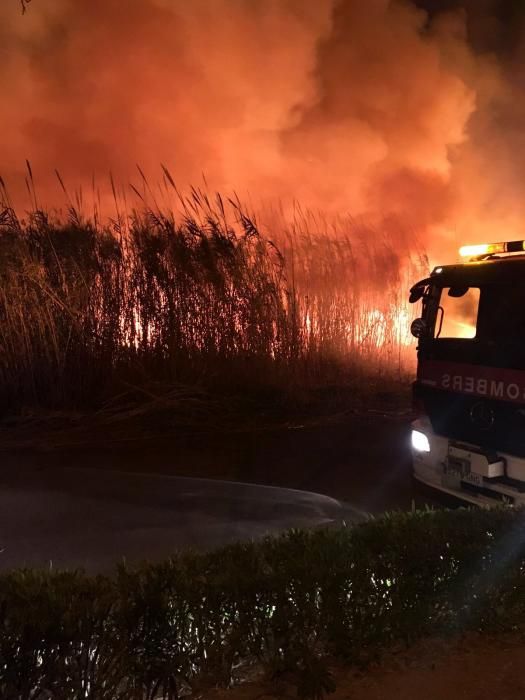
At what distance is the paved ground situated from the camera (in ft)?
12.6

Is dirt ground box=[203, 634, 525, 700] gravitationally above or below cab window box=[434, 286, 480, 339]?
below

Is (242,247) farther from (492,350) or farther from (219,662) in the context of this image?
(219,662)

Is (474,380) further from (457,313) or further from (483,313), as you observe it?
(457,313)

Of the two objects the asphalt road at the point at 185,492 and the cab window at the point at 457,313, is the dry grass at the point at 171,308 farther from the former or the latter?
the cab window at the point at 457,313

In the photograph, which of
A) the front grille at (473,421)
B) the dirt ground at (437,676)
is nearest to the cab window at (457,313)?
the front grille at (473,421)

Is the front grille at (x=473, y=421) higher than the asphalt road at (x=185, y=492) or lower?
higher

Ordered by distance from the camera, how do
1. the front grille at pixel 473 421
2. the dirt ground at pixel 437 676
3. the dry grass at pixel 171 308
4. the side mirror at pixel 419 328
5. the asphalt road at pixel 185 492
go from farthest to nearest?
1. the dry grass at pixel 171 308
2. the side mirror at pixel 419 328
3. the asphalt road at pixel 185 492
4. the front grille at pixel 473 421
5. the dirt ground at pixel 437 676

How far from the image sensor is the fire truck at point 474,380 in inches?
146

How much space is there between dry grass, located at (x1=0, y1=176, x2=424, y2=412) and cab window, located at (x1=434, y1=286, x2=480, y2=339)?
442 centimetres

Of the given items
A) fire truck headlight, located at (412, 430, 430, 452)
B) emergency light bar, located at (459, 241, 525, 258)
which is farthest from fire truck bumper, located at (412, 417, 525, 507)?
emergency light bar, located at (459, 241, 525, 258)

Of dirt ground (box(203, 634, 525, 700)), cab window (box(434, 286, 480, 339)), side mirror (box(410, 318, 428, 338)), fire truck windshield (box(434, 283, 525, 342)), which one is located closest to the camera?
dirt ground (box(203, 634, 525, 700))

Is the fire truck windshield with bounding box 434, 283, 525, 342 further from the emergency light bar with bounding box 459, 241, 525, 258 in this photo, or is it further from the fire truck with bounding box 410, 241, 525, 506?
the emergency light bar with bounding box 459, 241, 525, 258

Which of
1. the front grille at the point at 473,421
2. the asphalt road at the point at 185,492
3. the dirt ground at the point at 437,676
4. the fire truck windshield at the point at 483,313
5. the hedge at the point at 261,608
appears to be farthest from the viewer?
the asphalt road at the point at 185,492

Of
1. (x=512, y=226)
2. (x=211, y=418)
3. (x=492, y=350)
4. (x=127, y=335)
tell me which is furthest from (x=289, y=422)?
(x=512, y=226)
